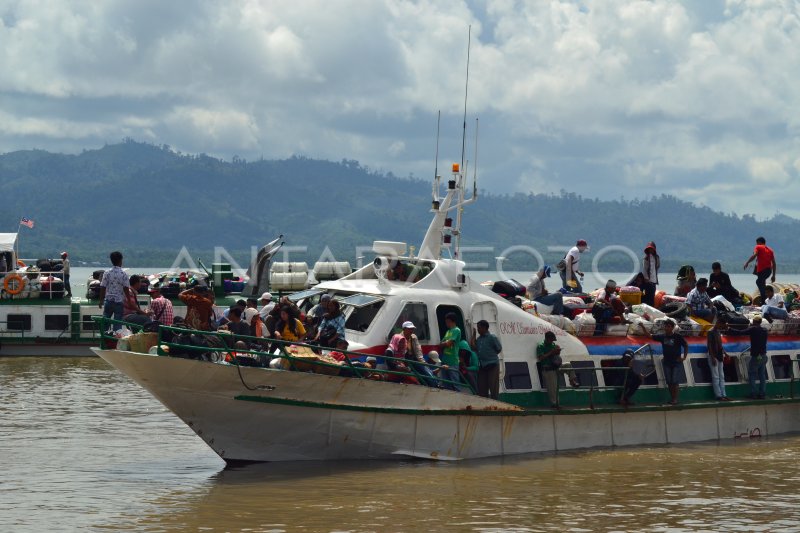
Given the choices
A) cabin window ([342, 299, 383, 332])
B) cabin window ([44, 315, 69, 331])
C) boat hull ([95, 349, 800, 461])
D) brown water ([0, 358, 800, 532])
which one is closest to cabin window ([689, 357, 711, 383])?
brown water ([0, 358, 800, 532])

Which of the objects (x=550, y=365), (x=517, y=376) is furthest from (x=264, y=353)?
(x=550, y=365)

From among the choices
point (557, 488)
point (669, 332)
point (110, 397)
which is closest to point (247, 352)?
point (557, 488)

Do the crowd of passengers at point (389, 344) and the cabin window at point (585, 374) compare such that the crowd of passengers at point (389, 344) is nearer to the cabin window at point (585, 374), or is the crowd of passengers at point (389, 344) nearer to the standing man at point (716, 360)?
the cabin window at point (585, 374)

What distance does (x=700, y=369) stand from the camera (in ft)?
81.8

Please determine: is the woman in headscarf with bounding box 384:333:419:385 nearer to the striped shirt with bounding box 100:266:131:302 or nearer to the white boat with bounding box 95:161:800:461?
the white boat with bounding box 95:161:800:461

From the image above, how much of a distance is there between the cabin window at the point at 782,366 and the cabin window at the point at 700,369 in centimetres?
209

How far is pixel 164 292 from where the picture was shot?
48.4 m

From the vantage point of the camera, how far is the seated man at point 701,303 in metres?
25.8

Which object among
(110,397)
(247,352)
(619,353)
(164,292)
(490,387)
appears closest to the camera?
(247,352)

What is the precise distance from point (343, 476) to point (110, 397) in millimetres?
15041

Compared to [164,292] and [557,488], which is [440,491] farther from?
[164,292]

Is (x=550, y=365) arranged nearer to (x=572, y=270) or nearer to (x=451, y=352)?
(x=451, y=352)

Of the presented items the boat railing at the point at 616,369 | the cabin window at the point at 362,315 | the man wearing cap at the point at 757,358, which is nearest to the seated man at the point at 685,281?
the man wearing cap at the point at 757,358

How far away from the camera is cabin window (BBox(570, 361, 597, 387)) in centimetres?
2283
